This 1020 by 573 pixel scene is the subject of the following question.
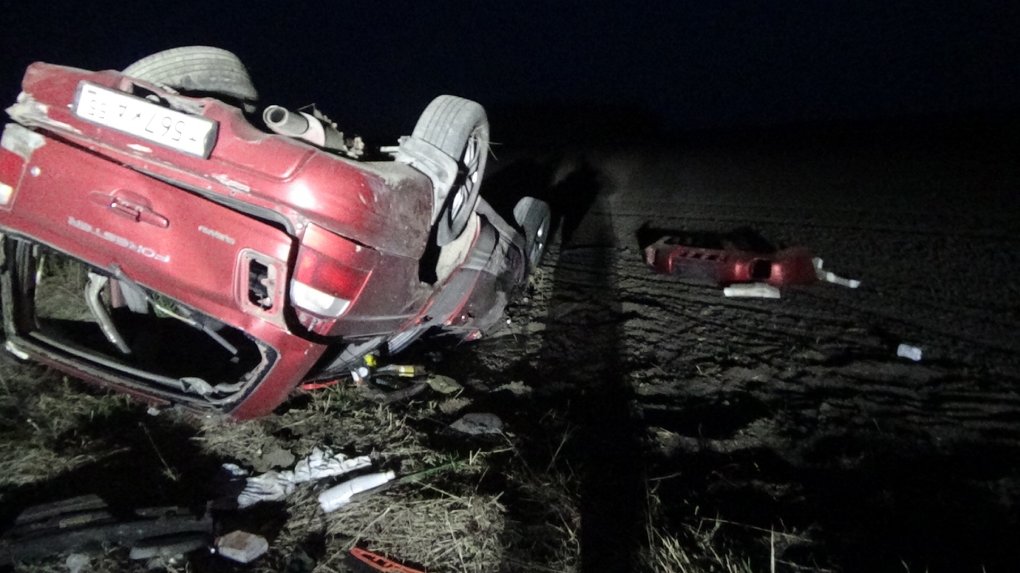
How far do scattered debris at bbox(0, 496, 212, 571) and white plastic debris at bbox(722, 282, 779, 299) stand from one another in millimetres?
3429

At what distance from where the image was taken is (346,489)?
2373 millimetres

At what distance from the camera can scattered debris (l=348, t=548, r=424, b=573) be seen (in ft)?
6.70

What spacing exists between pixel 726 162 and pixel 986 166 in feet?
9.58

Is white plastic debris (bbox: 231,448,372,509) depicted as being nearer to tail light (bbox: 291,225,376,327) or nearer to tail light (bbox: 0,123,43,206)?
tail light (bbox: 291,225,376,327)

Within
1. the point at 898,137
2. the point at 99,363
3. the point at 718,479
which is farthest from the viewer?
the point at 898,137

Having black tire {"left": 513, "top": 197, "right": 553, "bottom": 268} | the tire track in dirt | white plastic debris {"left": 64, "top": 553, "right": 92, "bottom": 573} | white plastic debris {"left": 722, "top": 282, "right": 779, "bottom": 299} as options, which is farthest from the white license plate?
white plastic debris {"left": 722, "top": 282, "right": 779, "bottom": 299}

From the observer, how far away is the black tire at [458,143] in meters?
2.49

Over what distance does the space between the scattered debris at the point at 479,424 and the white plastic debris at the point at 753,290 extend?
2.09m

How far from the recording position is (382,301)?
2.31 metres

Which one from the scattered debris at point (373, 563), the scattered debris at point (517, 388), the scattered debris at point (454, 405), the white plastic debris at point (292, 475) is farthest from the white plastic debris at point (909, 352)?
the white plastic debris at point (292, 475)

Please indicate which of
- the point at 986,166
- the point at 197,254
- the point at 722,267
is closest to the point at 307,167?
the point at 197,254

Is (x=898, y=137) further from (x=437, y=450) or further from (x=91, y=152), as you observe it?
(x=91, y=152)

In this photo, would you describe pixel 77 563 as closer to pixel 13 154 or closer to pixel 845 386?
pixel 13 154

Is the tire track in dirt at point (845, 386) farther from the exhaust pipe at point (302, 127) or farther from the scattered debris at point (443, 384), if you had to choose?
the exhaust pipe at point (302, 127)
